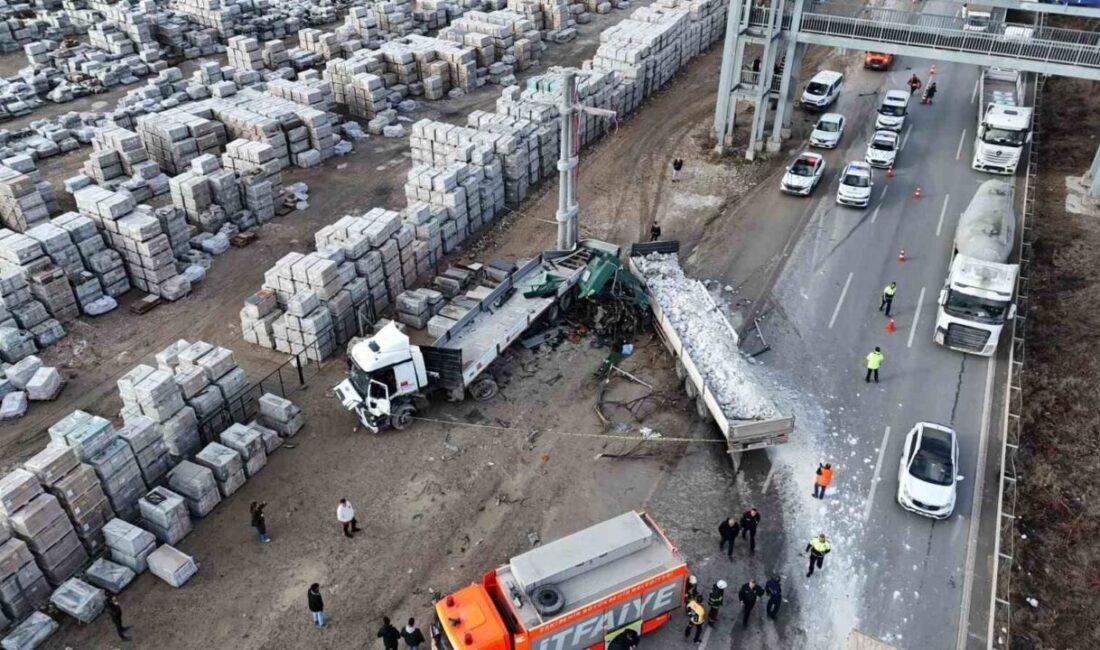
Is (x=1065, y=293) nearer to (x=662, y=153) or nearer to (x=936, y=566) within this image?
(x=936, y=566)

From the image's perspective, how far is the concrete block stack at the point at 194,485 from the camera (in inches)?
699

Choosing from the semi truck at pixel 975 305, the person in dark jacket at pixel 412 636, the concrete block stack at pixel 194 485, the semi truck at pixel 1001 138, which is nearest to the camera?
the person in dark jacket at pixel 412 636

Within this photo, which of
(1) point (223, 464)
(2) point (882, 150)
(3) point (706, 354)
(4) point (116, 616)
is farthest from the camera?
Answer: (2) point (882, 150)

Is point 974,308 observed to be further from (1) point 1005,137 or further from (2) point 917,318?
(1) point 1005,137

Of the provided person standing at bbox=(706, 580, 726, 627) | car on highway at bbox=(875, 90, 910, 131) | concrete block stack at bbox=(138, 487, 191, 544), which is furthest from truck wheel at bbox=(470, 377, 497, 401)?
car on highway at bbox=(875, 90, 910, 131)

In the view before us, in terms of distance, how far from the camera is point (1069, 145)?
1383 inches

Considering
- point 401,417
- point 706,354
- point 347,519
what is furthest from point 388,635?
point 706,354

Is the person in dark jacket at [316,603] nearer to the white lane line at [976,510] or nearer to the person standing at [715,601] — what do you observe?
the person standing at [715,601]

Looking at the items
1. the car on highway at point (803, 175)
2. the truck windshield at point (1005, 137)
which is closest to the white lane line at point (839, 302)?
the car on highway at point (803, 175)

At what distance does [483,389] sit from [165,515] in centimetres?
797

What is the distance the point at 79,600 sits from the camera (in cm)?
1588

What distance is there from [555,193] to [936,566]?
19.3 meters

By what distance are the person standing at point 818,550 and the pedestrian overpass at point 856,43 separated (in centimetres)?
2054

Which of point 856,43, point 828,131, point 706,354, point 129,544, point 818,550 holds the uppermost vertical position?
point 856,43
